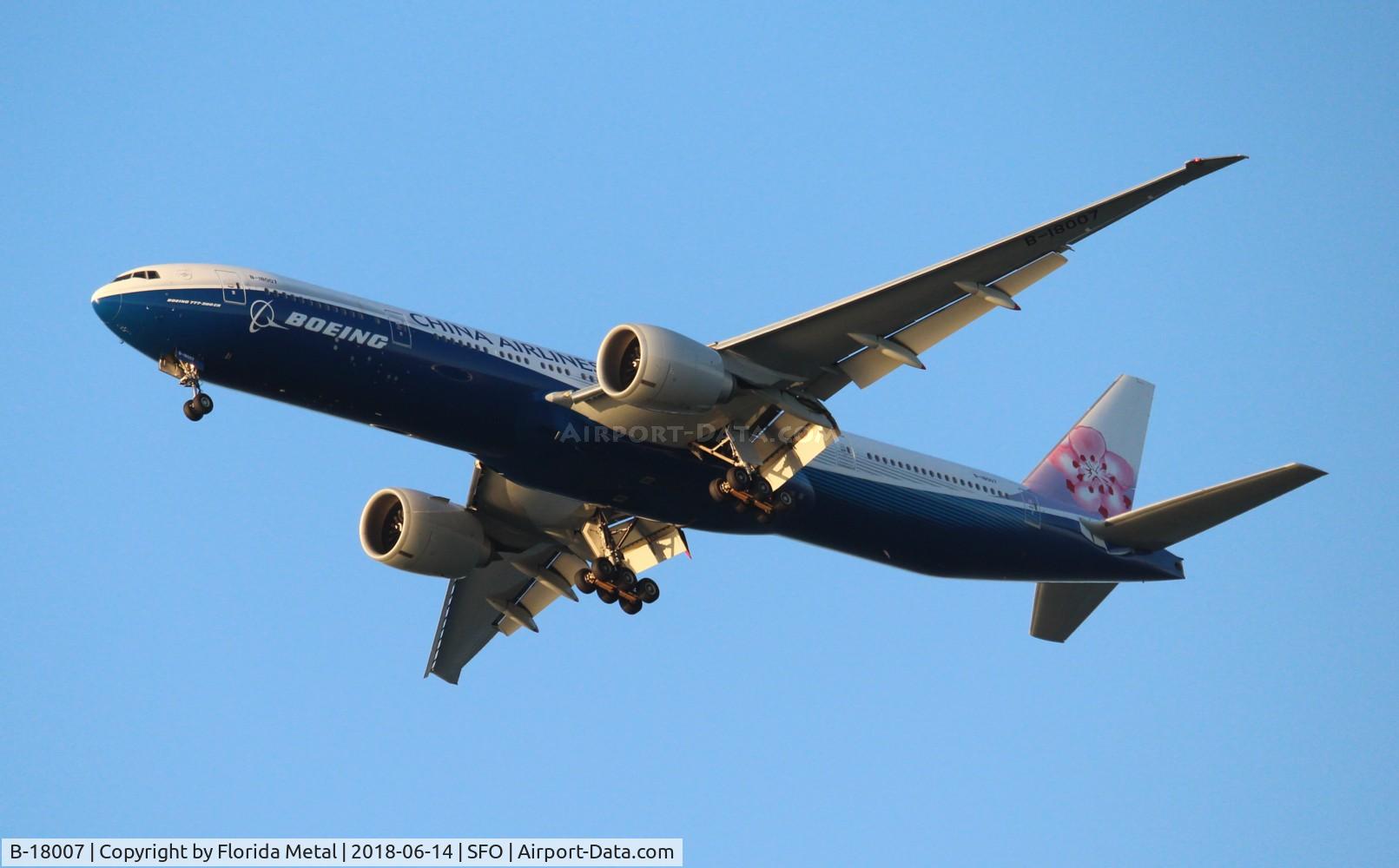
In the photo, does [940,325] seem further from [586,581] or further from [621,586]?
[586,581]

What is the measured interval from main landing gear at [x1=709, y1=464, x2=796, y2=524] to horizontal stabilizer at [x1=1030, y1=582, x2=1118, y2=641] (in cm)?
1056

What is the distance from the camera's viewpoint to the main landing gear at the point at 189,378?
27.6 m

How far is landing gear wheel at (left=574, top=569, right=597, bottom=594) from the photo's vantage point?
34.8m

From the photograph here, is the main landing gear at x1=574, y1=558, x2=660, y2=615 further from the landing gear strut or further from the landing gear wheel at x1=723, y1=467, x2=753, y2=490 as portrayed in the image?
the landing gear wheel at x1=723, y1=467, x2=753, y2=490

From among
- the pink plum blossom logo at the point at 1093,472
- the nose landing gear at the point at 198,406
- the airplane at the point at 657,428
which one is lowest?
the nose landing gear at the point at 198,406

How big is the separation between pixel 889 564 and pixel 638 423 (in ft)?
24.1

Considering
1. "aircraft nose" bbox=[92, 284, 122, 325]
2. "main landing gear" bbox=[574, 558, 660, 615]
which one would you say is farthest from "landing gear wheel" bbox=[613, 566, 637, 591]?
"aircraft nose" bbox=[92, 284, 122, 325]

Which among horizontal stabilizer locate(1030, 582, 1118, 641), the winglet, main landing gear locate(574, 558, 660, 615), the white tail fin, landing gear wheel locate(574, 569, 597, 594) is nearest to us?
the winglet

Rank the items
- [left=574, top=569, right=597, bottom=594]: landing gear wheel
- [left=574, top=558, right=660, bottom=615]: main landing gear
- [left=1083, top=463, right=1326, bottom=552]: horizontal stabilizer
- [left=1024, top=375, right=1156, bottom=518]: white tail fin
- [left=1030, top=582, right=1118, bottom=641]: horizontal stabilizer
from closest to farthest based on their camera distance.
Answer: [left=1083, top=463, right=1326, bottom=552]: horizontal stabilizer, [left=574, top=558, right=660, bottom=615]: main landing gear, [left=574, top=569, right=597, bottom=594]: landing gear wheel, [left=1024, top=375, right=1156, bottom=518]: white tail fin, [left=1030, top=582, right=1118, bottom=641]: horizontal stabilizer

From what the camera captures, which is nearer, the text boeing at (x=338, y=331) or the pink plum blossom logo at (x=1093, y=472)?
the text boeing at (x=338, y=331)

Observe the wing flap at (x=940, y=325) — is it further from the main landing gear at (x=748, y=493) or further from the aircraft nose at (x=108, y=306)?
the aircraft nose at (x=108, y=306)

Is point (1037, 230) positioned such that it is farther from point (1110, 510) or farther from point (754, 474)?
point (1110, 510)

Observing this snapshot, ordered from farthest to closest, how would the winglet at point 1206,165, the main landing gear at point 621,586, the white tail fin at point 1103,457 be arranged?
the white tail fin at point 1103,457 < the main landing gear at point 621,586 < the winglet at point 1206,165

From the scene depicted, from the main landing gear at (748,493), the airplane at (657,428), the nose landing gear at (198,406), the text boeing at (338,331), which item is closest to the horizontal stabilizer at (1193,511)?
the airplane at (657,428)
